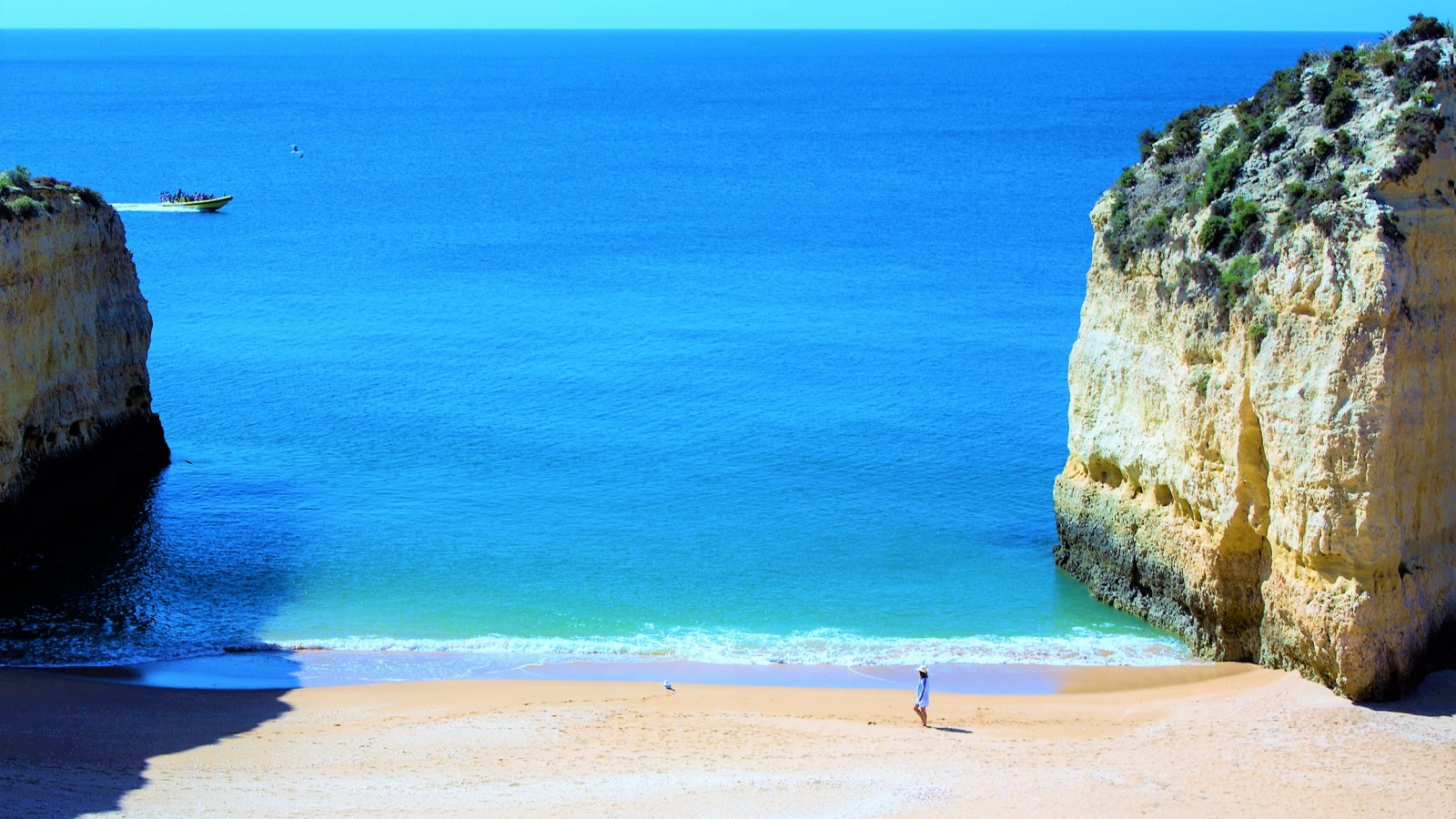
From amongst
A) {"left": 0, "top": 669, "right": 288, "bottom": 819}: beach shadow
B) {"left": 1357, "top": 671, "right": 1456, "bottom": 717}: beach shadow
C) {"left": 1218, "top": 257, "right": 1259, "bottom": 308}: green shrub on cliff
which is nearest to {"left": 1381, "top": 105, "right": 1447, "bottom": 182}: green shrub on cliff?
{"left": 1218, "top": 257, "right": 1259, "bottom": 308}: green shrub on cliff

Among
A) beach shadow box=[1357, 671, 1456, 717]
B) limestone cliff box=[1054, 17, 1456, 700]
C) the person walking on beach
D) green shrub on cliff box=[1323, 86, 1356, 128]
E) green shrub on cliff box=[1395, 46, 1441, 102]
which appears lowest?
the person walking on beach

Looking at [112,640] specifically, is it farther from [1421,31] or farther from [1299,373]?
[1421,31]

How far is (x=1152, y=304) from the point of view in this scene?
90.1 ft

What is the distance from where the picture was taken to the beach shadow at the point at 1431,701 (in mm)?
22844

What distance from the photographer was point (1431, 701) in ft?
76.0

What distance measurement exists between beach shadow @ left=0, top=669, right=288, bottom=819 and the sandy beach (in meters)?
0.05

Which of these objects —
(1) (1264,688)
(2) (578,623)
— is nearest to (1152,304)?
(1) (1264,688)

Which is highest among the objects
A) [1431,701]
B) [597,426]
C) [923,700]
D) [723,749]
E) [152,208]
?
[152,208]

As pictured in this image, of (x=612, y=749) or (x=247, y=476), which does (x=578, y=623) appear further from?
(x=247, y=476)

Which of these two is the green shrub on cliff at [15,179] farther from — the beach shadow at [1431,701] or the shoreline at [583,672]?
the beach shadow at [1431,701]

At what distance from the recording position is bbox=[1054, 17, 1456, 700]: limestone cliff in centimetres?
2288

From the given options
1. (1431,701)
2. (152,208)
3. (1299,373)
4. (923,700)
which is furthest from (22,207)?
(152,208)

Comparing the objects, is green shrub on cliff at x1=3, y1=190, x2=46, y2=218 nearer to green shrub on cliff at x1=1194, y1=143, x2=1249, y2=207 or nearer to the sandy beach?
the sandy beach

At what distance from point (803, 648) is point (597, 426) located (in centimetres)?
1611
